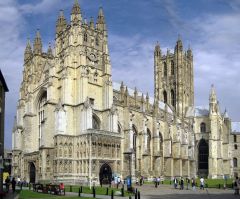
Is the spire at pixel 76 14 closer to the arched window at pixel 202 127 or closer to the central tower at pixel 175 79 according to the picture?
the central tower at pixel 175 79

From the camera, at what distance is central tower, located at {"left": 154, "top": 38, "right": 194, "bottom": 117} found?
10825cm

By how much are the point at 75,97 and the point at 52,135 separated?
6747mm

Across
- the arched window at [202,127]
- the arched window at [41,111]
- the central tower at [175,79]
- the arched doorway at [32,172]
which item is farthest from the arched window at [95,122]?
the arched window at [202,127]

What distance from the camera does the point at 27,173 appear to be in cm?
6544

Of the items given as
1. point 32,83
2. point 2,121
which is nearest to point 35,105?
point 32,83

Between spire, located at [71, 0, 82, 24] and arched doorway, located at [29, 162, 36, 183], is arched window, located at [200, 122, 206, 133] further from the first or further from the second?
spire, located at [71, 0, 82, 24]

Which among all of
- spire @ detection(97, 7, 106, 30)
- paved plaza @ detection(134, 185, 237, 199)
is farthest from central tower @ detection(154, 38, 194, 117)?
paved plaza @ detection(134, 185, 237, 199)

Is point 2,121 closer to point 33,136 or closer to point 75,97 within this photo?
point 75,97

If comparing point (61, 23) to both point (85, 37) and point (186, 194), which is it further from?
point (186, 194)

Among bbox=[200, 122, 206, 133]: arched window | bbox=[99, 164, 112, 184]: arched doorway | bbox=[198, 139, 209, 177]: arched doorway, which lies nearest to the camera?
bbox=[99, 164, 112, 184]: arched doorway

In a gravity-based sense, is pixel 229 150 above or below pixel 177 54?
below

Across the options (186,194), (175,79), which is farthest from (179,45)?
(186,194)

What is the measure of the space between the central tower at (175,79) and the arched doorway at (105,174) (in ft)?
162

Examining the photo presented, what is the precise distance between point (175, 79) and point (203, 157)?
74.3 feet
